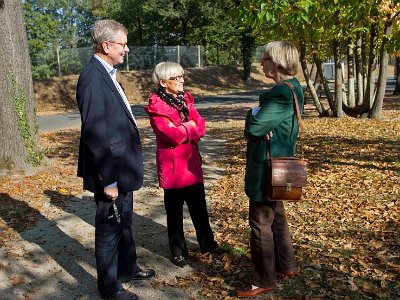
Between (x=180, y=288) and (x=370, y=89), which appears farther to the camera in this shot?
(x=370, y=89)

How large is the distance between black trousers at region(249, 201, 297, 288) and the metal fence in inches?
1204

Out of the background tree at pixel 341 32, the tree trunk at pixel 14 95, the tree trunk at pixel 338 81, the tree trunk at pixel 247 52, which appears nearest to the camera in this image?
the background tree at pixel 341 32

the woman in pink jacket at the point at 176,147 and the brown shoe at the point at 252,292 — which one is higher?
the woman in pink jacket at the point at 176,147

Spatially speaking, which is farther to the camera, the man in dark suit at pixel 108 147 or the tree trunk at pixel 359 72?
the tree trunk at pixel 359 72

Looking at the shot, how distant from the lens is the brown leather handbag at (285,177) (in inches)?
130

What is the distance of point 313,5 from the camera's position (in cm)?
709

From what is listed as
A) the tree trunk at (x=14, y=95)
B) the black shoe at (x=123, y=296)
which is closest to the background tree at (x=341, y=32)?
the tree trunk at (x=14, y=95)

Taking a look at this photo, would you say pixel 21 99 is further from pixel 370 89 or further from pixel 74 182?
pixel 370 89

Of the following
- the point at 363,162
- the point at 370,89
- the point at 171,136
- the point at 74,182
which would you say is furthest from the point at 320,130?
the point at 171,136

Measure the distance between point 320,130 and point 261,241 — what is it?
32.1 ft

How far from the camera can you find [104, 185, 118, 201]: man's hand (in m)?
3.31

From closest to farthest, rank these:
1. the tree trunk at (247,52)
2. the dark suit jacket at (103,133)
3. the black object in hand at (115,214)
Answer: the dark suit jacket at (103,133) → the black object in hand at (115,214) → the tree trunk at (247,52)

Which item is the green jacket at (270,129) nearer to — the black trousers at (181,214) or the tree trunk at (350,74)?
the black trousers at (181,214)

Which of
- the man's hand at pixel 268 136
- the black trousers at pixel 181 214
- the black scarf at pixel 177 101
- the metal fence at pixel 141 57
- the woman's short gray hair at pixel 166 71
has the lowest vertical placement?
the black trousers at pixel 181 214
